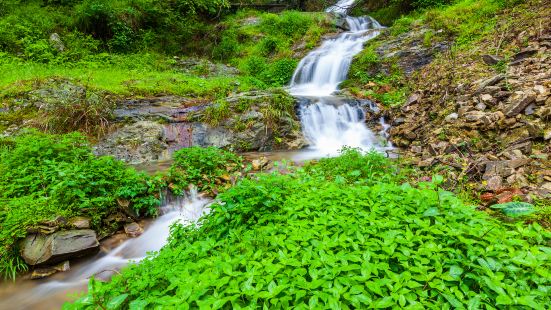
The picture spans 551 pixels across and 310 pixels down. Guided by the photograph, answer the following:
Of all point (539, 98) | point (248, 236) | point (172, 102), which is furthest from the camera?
point (172, 102)

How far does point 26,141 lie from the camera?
4770mm

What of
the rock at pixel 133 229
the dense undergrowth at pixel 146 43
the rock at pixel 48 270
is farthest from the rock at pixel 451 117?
the rock at pixel 48 270

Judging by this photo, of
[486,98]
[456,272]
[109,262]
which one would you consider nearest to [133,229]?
[109,262]

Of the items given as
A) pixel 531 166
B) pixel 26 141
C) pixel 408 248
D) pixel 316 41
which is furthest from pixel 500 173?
pixel 316 41

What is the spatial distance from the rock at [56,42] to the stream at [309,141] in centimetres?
916

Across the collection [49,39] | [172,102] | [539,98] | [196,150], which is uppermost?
[49,39]

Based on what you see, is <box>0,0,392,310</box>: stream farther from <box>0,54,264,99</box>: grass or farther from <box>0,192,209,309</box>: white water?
<box>0,54,264,99</box>: grass

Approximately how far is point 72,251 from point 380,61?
1042 centimetres

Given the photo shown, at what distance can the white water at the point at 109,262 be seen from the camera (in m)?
3.11

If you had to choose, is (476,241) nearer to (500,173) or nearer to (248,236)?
(248,236)

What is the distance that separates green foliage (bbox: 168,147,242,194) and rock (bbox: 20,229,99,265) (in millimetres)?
1480

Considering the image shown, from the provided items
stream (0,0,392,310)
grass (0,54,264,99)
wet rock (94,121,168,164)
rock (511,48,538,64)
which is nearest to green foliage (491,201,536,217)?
stream (0,0,392,310)

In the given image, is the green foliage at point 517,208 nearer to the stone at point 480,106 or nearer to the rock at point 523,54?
the stone at point 480,106

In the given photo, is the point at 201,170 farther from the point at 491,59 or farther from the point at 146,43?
the point at 146,43
